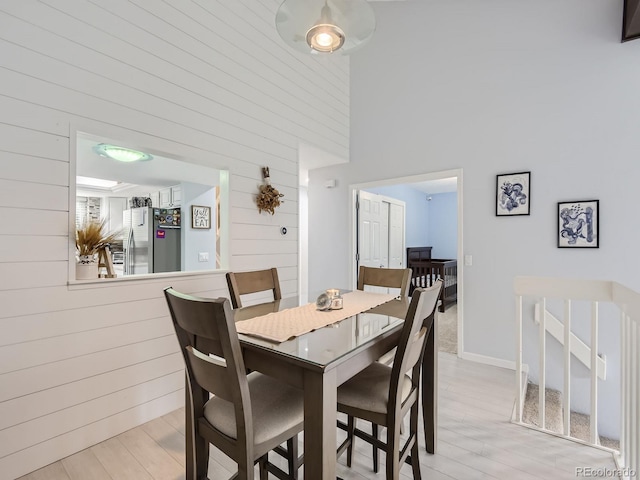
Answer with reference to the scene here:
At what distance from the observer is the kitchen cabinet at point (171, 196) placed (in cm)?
475

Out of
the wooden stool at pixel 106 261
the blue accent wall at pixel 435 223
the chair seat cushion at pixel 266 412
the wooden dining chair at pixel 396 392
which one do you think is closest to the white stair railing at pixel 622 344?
the wooden dining chair at pixel 396 392

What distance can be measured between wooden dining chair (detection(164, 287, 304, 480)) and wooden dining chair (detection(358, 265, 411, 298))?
1.18m

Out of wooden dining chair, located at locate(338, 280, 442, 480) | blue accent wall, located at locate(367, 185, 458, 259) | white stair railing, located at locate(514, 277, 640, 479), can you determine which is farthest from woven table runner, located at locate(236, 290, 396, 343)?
blue accent wall, located at locate(367, 185, 458, 259)

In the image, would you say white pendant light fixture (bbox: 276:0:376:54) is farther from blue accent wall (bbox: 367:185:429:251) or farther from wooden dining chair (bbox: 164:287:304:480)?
blue accent wall (bbox: 367:185:429:251)

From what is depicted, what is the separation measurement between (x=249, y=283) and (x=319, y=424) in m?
1.24

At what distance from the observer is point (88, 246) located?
1.91m

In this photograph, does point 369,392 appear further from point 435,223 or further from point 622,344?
point 435,223

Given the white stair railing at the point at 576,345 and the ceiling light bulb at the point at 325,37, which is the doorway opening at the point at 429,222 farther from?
the ceiling light bulb at the point at 325,37

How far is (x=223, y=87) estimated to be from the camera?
2.66 metres

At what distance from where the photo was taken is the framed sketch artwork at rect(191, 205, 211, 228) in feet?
15.4

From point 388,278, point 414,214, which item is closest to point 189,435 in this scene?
point 388,278

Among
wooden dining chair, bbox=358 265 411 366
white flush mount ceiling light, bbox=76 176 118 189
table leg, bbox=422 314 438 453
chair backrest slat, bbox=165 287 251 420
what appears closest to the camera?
chair backrest slat, bbox=165 287 251 420

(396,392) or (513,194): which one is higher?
(513,194)

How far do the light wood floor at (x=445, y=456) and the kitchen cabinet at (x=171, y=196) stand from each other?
3.36 m
